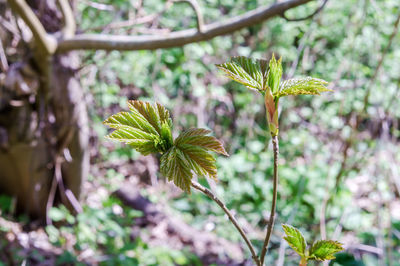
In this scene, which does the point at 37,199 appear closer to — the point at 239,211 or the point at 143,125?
the point at 239,211

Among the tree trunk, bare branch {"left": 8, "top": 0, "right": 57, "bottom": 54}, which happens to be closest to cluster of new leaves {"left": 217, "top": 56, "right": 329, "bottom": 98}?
bare branch {"left": 8, "top": 0, "right": 57, "bottom": 54}

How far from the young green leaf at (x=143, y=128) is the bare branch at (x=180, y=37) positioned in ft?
5.45

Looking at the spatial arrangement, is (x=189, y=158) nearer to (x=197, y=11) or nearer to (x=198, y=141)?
(x=198, y=141)

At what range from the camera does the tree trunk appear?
2.75 m

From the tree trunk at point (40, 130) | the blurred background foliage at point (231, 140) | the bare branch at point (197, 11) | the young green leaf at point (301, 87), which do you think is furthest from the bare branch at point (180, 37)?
the young green leaf at point (301, 87)

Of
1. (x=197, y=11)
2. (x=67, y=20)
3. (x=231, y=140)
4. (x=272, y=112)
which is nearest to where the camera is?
(x=272, y=112)

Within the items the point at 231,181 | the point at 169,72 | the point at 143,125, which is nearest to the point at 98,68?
the point at 169,72

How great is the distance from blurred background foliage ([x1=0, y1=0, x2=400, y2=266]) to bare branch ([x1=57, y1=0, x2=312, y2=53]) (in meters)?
0.63

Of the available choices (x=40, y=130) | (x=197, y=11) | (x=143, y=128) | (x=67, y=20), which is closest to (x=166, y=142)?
(x=143, y=128)

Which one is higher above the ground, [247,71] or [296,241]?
[247,71]

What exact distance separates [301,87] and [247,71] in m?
0.06

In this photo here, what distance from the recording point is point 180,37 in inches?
85.1

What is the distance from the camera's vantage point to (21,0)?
210 cm

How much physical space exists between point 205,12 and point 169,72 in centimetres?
80
